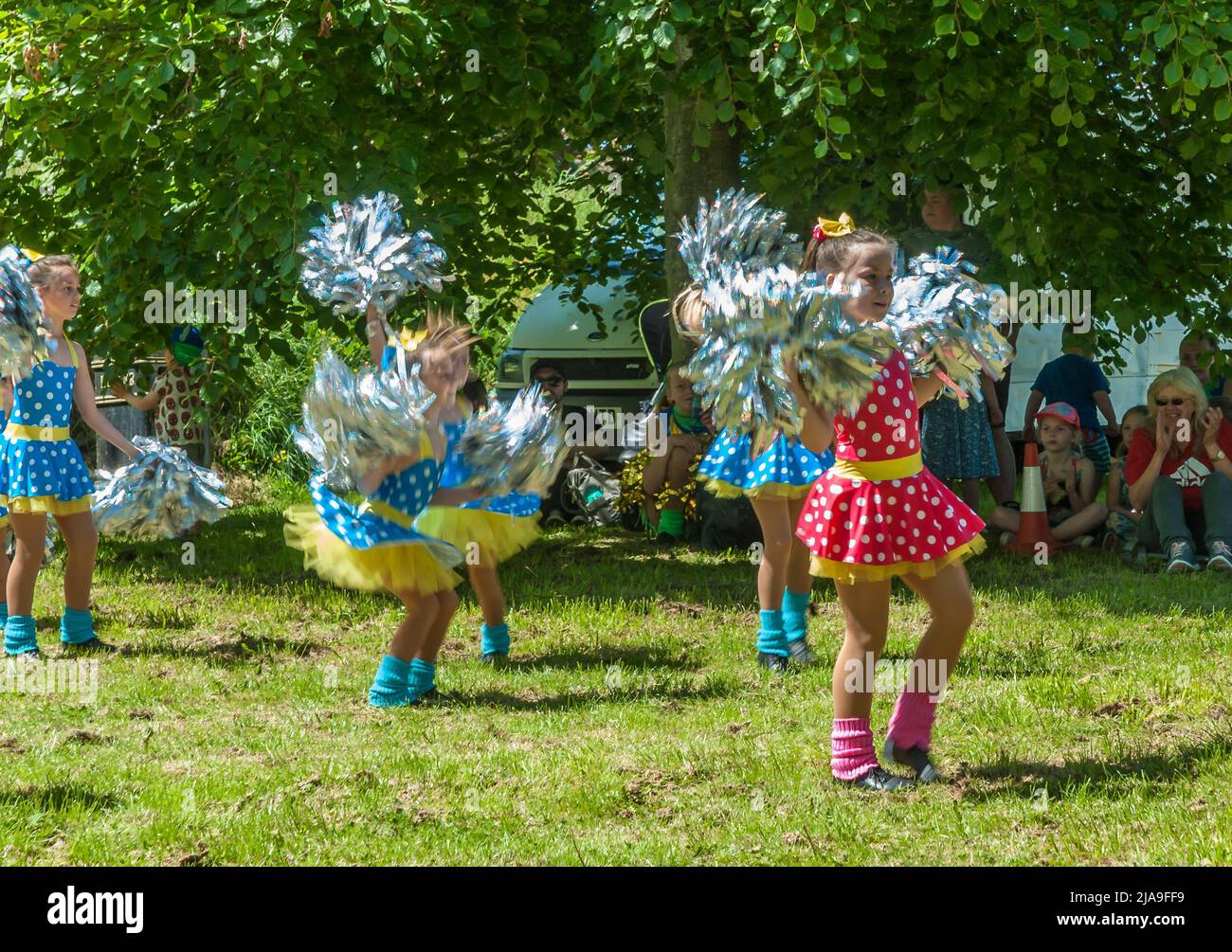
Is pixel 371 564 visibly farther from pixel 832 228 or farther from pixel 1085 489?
pixel 1085 489

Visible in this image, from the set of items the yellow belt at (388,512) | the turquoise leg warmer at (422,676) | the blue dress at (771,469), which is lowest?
the turquoise leg warmer at (422,676)

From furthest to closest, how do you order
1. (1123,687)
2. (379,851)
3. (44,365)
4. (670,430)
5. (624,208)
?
1. (624,208)
2. (670,430)
3. (44,365)
4. (1123,687)
5. (379,851)

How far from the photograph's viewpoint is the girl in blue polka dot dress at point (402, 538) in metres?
5.42

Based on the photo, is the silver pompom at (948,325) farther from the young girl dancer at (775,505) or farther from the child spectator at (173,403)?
the child spectator at (173,403)

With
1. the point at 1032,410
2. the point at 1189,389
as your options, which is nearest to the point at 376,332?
the point at 1189,389

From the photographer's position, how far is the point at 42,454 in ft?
22.5

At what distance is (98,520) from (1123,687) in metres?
4.91

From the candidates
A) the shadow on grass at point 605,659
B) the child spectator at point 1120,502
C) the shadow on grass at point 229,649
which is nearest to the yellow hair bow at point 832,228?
the shadow on grass at point 605,659

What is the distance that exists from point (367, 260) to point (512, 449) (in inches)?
43.6

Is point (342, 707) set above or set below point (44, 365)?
below

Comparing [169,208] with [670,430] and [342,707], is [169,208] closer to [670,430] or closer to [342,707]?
[670,430]

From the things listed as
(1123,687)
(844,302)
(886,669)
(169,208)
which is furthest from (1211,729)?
(169,208)

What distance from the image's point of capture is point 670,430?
10.6m

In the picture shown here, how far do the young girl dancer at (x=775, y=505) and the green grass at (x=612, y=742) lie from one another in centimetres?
18
